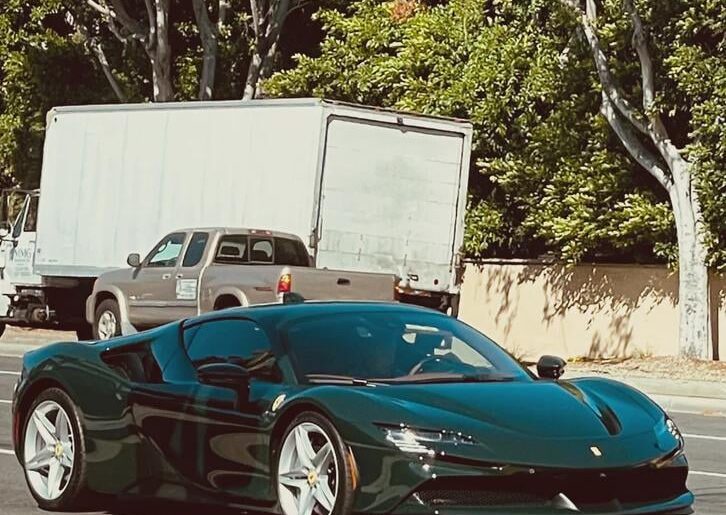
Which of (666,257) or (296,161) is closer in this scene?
(296,161)

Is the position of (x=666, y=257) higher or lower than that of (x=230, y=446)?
higher

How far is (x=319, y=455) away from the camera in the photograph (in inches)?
297

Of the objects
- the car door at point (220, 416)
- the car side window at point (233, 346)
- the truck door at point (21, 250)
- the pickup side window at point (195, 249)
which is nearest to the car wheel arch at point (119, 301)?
the pickup side window at point (195, 249)

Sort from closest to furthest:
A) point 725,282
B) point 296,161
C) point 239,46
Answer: point 296,161 < point 725,282 < point 239,46

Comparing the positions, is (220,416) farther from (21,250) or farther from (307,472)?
(21,250)

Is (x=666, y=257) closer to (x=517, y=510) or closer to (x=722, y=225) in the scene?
(x=722, y=225)

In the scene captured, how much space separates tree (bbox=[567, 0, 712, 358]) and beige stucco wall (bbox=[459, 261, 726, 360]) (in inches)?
38.3

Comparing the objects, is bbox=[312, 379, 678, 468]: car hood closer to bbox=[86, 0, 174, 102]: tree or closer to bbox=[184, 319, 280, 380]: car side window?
bbox=[184, 319, 280, 380]: car side window

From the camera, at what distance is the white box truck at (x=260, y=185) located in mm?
22469

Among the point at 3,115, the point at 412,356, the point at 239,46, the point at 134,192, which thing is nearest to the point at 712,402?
the point at 134,192

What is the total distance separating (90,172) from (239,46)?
32.2 feet

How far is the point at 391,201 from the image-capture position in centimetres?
2317

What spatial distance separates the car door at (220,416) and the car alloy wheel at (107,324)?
13.7 meters

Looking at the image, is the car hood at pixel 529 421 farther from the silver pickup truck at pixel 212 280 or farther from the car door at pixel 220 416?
the silver pickup truck at pixel 212 280
